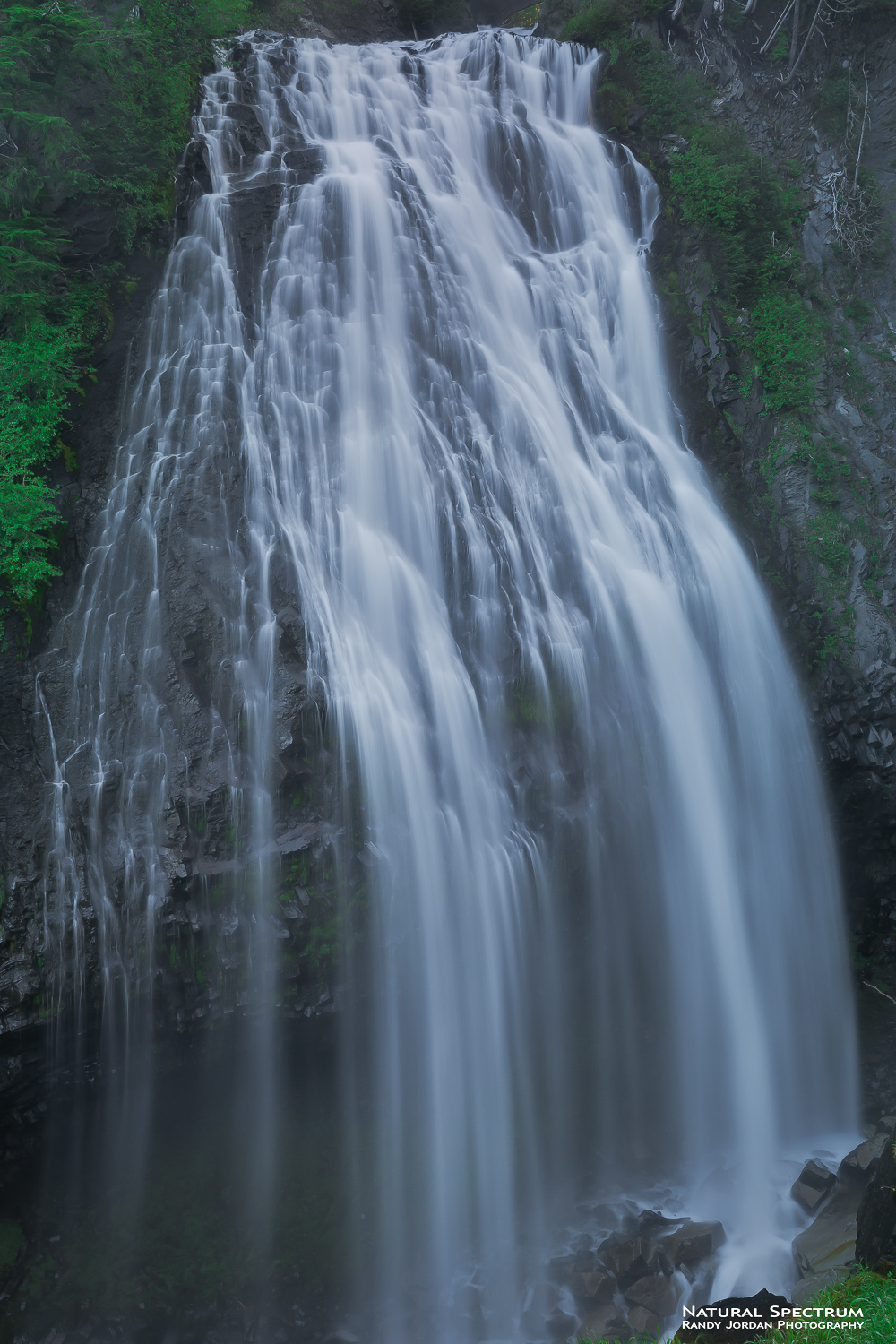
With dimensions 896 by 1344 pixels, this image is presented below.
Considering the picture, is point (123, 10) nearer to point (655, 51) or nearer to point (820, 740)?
point (655, 51)

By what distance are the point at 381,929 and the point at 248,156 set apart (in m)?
11.3

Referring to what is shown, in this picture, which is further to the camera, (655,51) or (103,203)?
(655,51)

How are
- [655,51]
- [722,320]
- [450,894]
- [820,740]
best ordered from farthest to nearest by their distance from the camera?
1. [655,51]
2. [722,320]
3. [820,740]
4. [450,894]

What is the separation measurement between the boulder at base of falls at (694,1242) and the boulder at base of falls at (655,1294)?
23 centimetres

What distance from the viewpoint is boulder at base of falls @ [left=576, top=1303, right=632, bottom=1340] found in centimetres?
623

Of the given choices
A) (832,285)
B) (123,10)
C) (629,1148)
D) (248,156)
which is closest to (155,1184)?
(629,1148)

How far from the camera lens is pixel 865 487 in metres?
10.2

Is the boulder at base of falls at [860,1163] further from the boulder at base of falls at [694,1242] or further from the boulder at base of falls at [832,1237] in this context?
the boulder at base of falls at [694,1242]

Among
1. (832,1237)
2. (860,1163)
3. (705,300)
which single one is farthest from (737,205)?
(832,1237)

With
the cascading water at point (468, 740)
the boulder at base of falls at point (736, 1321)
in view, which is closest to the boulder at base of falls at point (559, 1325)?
the cascading water at point (468, 740)

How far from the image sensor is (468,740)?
809 cm

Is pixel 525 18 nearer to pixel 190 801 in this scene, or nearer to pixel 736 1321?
pixel 190 801

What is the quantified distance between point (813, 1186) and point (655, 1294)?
1962 millimetres

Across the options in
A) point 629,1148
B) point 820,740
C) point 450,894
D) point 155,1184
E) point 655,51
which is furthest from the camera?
point 655,51
